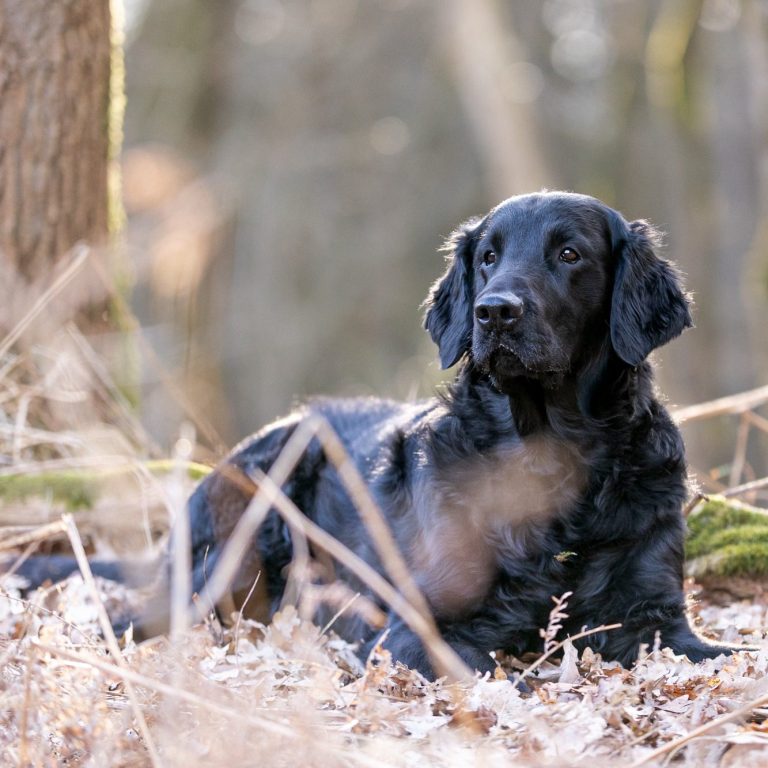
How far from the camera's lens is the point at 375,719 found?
8.87 ft

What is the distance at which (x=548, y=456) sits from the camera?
3.81 m

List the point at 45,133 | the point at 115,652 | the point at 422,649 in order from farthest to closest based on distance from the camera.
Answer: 1. the point at 45,133
2. the point at 422,649
3. the point at 115,652

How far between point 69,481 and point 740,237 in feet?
25.7

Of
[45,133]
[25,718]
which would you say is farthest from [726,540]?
[45,133]

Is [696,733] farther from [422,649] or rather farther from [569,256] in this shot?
[569,256]

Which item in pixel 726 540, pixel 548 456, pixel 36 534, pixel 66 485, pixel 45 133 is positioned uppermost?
pixel 45 133

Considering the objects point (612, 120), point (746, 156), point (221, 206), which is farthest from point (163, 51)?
point (746, 156)

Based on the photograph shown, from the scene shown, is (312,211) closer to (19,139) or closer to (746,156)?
(746,156)

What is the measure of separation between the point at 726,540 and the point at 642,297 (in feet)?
4.40

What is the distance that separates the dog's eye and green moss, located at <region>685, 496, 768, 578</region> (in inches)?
51.5

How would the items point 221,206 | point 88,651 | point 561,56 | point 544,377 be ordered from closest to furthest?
point 88,651 → point 544,377 → point 221,206 → point 561,56

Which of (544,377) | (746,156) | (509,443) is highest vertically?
(746,156)

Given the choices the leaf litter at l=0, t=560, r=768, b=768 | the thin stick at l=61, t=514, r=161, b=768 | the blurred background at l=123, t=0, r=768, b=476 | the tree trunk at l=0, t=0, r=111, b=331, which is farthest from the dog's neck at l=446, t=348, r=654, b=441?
the blurred background at l=123, t=0, r=768, b=476

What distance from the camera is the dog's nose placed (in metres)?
3.54
